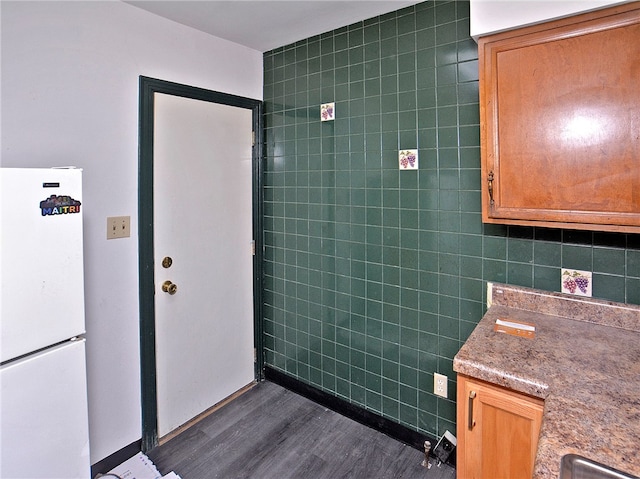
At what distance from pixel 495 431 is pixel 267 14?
6.95 feet

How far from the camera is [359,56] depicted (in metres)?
2.12

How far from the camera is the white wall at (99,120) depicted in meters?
1.58

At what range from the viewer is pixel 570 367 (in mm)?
1209

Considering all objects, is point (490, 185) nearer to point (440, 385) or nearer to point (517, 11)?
point (517, 11)

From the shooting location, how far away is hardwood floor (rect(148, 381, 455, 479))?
6.31ft

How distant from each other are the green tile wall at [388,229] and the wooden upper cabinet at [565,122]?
29cm

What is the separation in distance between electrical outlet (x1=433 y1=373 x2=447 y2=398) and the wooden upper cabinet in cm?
89

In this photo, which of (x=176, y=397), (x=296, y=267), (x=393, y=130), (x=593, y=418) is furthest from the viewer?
(x=296, y=267)

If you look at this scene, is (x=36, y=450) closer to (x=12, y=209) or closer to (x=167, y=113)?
(x=12, y=209)

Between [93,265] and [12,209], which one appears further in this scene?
[93,265]

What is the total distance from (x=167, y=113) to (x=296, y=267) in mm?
1174

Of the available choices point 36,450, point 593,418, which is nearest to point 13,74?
point 36,450

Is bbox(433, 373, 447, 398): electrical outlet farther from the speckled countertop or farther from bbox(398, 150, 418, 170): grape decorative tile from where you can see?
bbox(398, 150, 418, 170): grape decorative tile

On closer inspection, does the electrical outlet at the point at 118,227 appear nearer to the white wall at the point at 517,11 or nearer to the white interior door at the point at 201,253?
the white interior door at the point at 201,253
